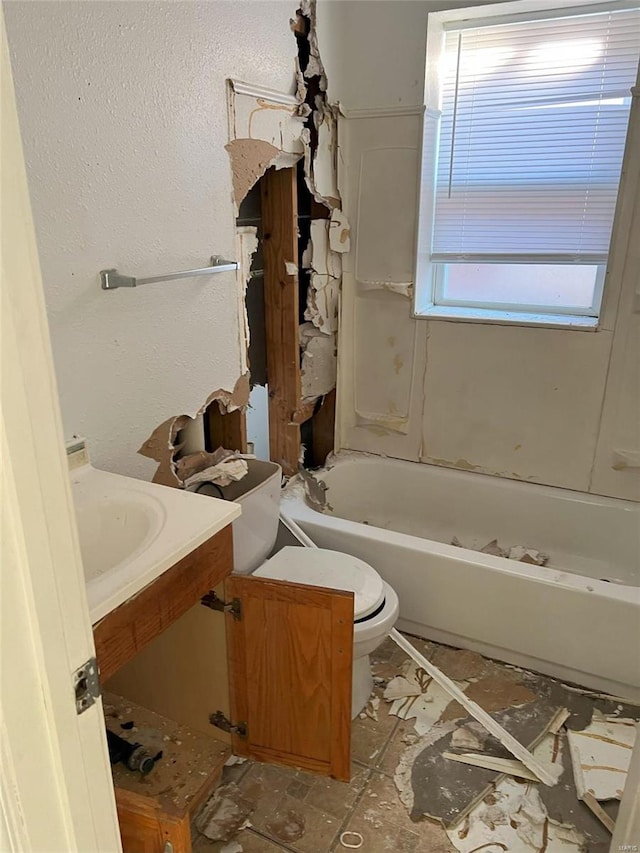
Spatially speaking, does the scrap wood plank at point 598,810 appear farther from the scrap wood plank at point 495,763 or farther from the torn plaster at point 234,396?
the torn plaster at point 234,396

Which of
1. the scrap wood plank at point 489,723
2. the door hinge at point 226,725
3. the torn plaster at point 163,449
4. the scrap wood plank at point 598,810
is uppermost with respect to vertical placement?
the torn plaster at point 163,449

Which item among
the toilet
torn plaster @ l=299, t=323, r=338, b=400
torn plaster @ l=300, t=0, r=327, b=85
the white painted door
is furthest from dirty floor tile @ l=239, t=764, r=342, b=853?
torn plaster @ l=300, t=0, r=327, b=85

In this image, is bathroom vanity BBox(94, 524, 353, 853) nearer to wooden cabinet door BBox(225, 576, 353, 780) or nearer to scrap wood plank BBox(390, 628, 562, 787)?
wooden cabinet door BBox(225, 576, 353, 780)

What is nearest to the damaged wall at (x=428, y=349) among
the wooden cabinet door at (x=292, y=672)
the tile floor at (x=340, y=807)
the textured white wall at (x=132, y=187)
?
the textured white wall at (x=132, y=187)

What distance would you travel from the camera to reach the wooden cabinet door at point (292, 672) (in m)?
1.54

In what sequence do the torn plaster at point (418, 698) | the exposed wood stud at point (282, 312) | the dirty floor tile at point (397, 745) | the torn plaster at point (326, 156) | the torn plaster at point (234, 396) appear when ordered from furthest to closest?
the torn plaster at point (326, 156) < the exposed wood stud at point (282, 312) < the torn plaster at point (234, 396) < the torn plaster at point (418, 698) < the dirty floor tile at point (397, 745)

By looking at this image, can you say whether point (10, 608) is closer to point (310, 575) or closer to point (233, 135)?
point (310, 575)

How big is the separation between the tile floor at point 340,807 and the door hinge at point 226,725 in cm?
11

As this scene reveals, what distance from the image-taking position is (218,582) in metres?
1.53

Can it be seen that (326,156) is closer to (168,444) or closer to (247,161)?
(247,161)

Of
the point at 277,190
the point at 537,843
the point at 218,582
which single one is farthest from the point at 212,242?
the point at 537,843

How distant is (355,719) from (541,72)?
7.77 ft

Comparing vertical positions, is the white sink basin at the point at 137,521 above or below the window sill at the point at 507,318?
below

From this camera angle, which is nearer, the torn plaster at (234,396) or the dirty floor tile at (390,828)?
the dirty floor tile at (390,828)
